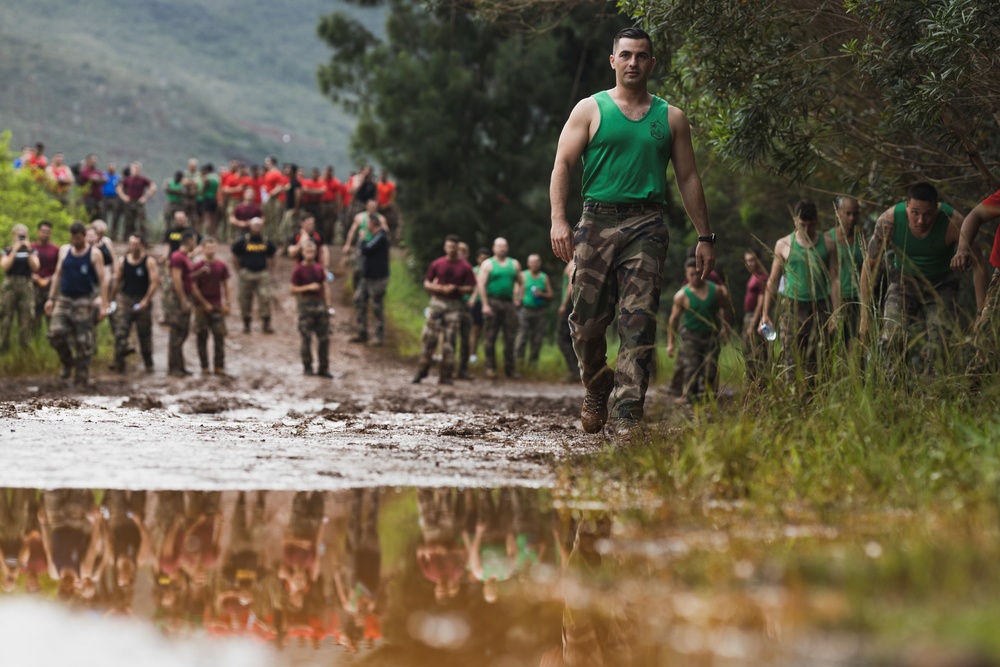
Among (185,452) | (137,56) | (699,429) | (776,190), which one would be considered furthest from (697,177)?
(137,56)

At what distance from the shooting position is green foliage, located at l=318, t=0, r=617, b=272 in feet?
96.8

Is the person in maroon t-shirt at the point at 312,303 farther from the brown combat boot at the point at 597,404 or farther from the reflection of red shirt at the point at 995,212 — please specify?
the reflection of red shirt at the point at 995,212

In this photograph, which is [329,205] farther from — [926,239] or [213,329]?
[926,239]

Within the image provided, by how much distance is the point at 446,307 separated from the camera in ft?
67.4

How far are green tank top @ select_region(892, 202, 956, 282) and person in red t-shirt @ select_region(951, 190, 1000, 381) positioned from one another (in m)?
0.22

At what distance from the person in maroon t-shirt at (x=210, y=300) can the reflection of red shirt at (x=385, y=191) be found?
978 centimetres

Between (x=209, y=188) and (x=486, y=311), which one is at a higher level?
(x=209, y=188)

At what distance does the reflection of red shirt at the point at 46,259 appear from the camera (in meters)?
20.9

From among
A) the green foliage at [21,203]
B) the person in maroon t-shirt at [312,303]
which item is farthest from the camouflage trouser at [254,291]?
the person in maroon t-shirt at [312,303]

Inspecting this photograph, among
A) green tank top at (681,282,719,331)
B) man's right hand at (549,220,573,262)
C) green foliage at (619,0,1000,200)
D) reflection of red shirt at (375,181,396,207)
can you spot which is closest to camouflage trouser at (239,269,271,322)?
reflection of red shirt at (375,181,396,207)

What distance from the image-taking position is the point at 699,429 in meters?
6.35

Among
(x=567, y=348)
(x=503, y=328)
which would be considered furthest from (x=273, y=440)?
(x=503, y=328)

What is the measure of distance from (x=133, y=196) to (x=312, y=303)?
1498cm

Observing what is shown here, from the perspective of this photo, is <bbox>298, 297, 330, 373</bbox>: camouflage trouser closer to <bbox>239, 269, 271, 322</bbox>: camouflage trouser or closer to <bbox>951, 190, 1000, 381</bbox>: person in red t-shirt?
<bbox>239, 269, 271, 322</bbox>: camouflage trouser
